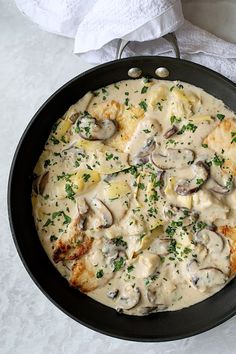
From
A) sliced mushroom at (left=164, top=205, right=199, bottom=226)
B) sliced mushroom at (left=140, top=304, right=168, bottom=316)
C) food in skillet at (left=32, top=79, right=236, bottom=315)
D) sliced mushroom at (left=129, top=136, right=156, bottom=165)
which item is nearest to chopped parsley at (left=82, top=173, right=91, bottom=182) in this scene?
food in skillet at (left=32, top=79, right=236, bottom=315)

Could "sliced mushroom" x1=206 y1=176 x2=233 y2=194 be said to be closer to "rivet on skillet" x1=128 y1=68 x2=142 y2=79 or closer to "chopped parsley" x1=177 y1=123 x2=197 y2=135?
"chopped parsley" x1=177 y1=123 x2=197 y2=135

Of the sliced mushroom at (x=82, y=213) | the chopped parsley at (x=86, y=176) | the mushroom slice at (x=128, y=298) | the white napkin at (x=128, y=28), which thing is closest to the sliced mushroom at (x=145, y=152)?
the chopped parsley at (x=86, y=176)

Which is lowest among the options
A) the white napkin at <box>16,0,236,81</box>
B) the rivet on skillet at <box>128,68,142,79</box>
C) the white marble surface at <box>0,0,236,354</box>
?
the white marble surface at <box>0,0,236,354</box>

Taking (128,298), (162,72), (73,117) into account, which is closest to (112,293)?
(128,298)

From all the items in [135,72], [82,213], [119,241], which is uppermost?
[135,72]

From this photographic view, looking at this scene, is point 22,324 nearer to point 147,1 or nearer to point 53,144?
point 53,144

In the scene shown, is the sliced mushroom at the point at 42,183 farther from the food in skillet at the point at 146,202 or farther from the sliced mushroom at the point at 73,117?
the sliced mushroom at the point at 73,117

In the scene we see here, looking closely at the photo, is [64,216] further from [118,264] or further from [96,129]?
[96,129]

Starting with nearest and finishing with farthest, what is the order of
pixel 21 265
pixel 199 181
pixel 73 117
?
pixel 199 181 → pixel 73 117 → pixel 21 265
